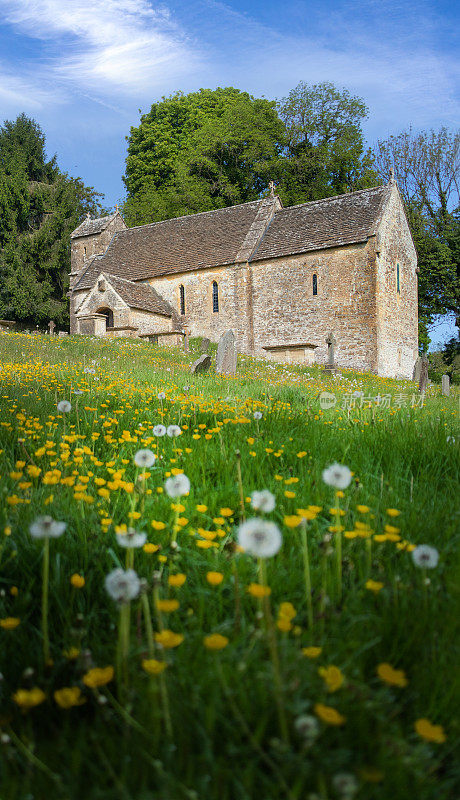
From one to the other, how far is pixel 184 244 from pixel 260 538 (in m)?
29.7

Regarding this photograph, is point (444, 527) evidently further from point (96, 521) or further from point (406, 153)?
point (406, 153)

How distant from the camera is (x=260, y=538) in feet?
3.83

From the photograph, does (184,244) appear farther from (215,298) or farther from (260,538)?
(260,538)

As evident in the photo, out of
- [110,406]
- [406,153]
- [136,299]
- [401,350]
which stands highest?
[406,153]

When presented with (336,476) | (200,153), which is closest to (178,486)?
(336,476)

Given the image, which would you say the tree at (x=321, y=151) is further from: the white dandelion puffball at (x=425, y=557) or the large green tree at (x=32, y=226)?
the white dandelion puffball at (x=425, y=557)

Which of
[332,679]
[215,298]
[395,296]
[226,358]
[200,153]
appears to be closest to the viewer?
[332,679]

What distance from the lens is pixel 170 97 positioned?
42.0 meters

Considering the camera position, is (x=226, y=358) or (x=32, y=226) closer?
(x=226, y=358)

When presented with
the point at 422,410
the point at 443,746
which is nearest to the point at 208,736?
the point at 443,746

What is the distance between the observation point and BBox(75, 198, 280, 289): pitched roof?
27.0m

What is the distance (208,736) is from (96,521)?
1.37 m

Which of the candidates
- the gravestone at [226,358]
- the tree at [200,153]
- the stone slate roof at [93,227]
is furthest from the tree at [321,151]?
the gravestone at [226,358]

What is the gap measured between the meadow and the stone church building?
18.1m
